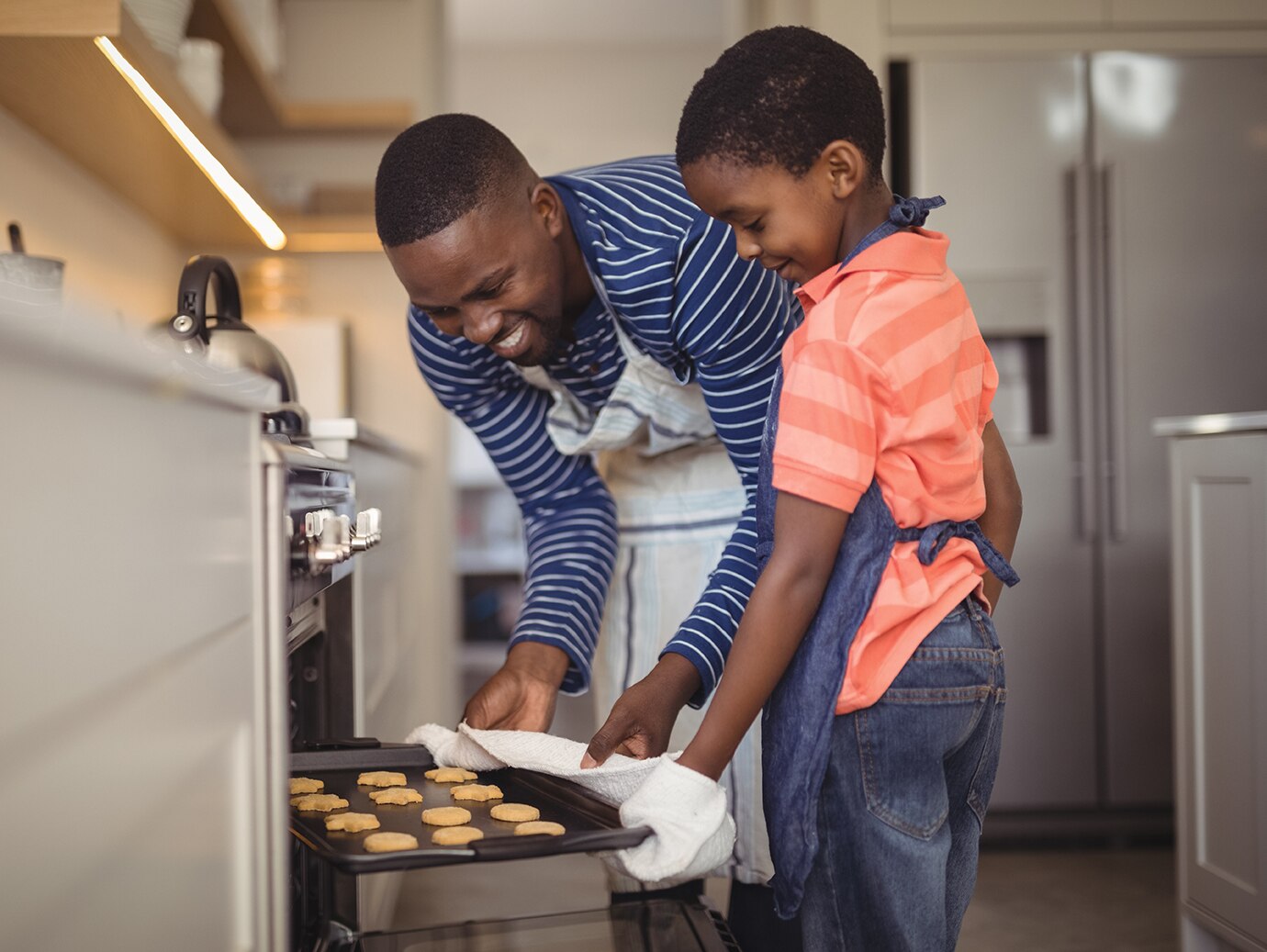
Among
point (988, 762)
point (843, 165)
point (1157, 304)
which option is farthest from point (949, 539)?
point (1157, 304)

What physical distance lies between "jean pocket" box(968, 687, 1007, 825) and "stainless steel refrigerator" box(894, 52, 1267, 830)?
179cm

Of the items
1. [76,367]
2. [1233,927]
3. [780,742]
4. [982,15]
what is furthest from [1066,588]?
[76,367]

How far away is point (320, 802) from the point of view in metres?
0.92

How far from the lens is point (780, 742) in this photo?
0.89 m

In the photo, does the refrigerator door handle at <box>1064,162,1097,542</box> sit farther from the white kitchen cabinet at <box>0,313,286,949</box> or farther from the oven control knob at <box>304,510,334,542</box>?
the white kitchen cabinet at <box>0,313,286,949</box>

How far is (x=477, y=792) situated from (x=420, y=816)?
68 millimetres

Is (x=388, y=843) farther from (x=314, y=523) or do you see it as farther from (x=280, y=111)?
(x=280, y=111)

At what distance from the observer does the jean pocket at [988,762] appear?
3.01 feet

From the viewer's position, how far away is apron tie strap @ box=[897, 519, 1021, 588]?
87 cm

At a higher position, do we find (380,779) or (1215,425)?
(1215,425)

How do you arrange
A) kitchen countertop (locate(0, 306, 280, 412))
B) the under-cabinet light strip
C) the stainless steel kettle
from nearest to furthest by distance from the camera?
1. kitchen countertop (locate(0, 306, 280, 412))
2. the stainless steel kettle
3. the under-cabinet light strip

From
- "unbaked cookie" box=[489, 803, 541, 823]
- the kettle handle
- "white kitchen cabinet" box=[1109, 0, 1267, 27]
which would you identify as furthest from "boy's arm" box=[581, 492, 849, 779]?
"white kitchen cabinet" box=[1109, 0, 1267, 27]

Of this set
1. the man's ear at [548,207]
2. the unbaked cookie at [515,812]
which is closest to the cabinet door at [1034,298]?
the man's ear at [548,207]

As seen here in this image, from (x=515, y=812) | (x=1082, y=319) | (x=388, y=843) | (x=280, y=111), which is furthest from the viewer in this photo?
(x=280, y=111)
